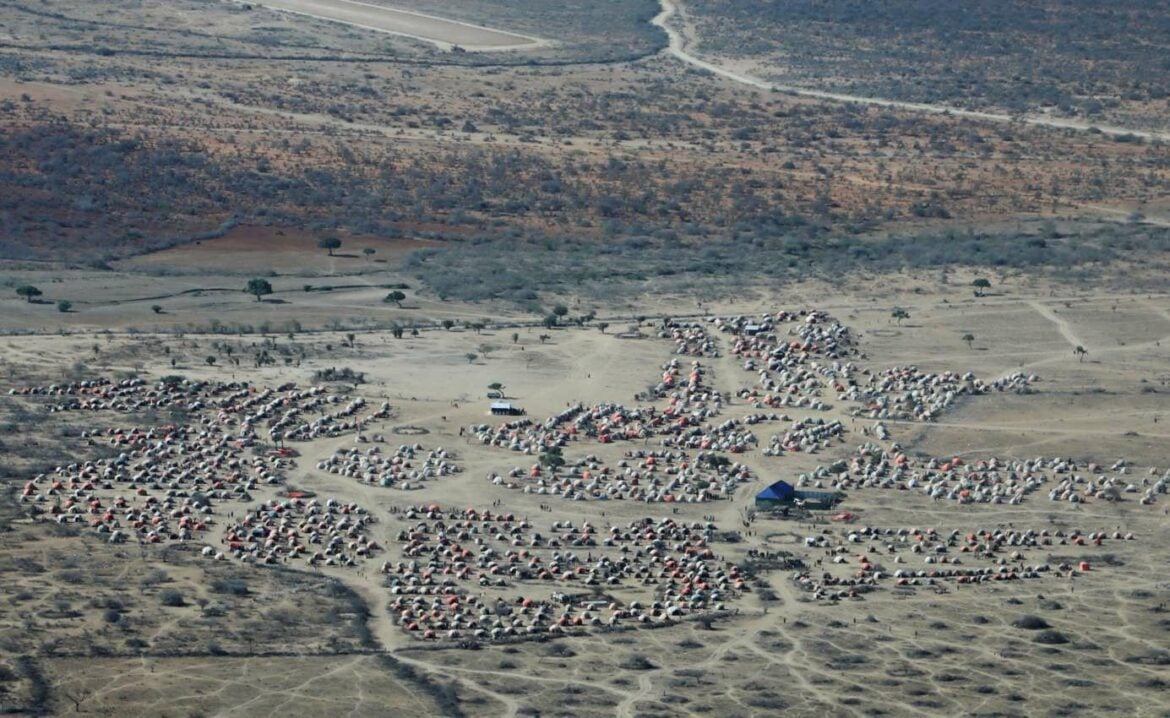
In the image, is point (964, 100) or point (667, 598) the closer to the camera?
point (667, 598)

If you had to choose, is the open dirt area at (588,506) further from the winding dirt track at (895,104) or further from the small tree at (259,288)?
the winding dirt track at (895,104)

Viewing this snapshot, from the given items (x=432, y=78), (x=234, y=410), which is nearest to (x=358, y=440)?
(x=234, y=410)

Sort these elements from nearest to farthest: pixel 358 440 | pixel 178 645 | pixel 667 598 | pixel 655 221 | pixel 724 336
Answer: pixel 178 645 < pixel 667 598 < pixel 358 440 < pixel 724 336 < pixel 655 221

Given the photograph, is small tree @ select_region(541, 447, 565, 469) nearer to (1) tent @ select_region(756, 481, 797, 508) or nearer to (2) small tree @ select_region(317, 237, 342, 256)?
(1) tent @ select_region(756, 481, 797, 508)

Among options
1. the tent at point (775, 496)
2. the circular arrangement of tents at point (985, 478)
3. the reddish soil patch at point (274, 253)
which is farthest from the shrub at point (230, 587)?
the reddish soil patch at point (274, 253)

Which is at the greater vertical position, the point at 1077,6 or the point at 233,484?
the point at 1077,6

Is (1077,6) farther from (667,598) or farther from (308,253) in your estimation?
(667,598)
